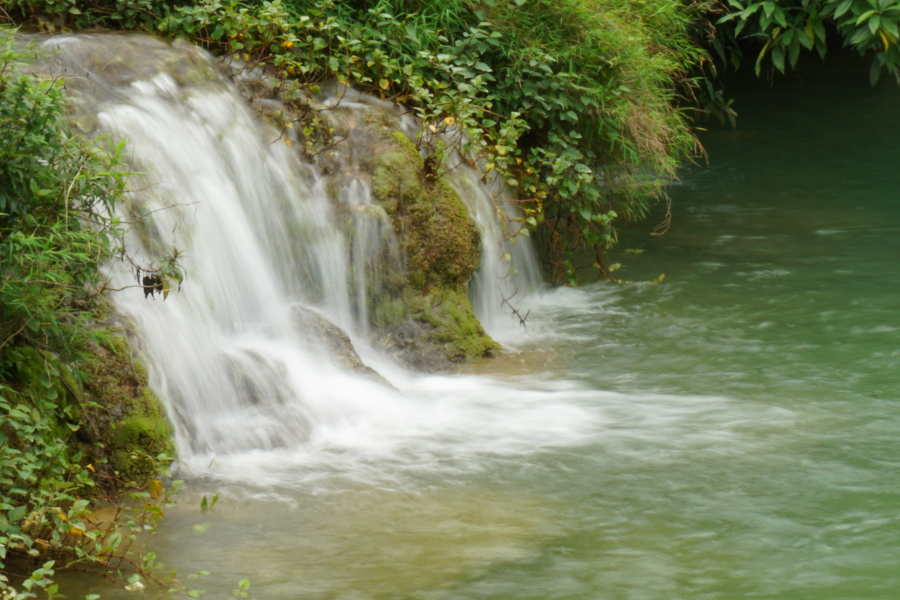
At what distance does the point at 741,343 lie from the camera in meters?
6.11

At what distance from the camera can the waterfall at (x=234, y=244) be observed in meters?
4.78

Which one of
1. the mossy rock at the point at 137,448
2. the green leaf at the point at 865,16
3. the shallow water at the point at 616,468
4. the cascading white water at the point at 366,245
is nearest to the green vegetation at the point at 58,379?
the mossy rock at the point at 137,448

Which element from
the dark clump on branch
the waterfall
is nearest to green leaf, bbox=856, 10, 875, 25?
the waterfall

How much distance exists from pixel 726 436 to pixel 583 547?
131cm

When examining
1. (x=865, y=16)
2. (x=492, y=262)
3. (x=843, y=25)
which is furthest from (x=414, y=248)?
(x=843, y=25)

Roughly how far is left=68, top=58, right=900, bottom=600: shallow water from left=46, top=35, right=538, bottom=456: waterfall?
0.31m

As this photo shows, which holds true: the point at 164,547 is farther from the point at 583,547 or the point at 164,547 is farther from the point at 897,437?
the point at 897,437

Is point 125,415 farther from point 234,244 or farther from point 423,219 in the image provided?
point 423,219

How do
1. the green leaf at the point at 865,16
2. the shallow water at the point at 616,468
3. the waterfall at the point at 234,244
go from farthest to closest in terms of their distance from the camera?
the green leaf at the point at 865,16 < the waterfall at the point at 234,244 < the shallow water at the point at 616,468

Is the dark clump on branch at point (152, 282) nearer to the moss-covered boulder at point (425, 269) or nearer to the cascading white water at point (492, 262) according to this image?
the moss-covered boulder at point (425, 269)

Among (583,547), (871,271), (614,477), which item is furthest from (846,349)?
(583,547)

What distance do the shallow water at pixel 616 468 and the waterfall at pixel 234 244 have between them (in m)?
0.31

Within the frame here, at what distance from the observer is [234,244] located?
5.56 meters

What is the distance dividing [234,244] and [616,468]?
8.00 feet
